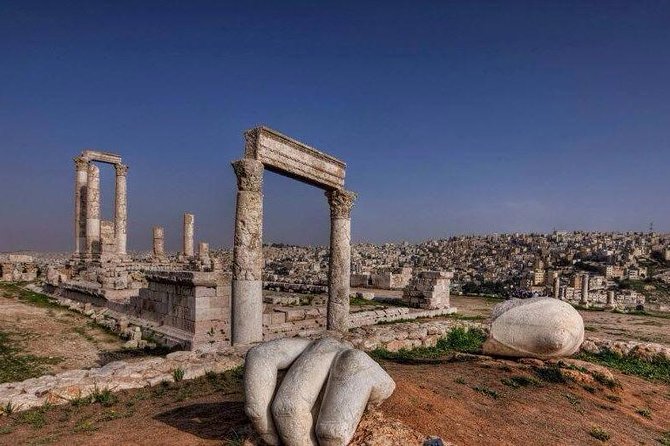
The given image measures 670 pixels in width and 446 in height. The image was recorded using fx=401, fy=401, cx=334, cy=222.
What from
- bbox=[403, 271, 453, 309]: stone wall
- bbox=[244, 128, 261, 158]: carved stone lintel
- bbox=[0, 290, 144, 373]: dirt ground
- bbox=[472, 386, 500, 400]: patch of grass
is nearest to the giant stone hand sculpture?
bbox=[472, 386, 500, 400]: patch of grass

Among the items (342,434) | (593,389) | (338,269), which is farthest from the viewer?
(338,269)

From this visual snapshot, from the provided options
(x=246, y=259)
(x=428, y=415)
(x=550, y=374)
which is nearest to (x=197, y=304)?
(x=246, y=259)

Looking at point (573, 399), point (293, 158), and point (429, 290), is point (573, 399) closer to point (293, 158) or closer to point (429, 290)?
point (293, 158)

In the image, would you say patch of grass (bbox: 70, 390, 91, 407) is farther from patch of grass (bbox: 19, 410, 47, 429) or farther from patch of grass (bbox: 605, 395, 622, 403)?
patch of grass (bbox: 605, 395, 622, 403)

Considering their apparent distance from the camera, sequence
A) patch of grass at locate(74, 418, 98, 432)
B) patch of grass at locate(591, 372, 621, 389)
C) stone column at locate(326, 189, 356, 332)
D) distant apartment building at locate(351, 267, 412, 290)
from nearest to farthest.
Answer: patch of grass at locate(74, 418, 98, 432), patch of grass at locate(591, 372, 621, 389), stone column at locate(326, 189, 356, 332), distant apartment building at locate(351, 267, 412, 290)

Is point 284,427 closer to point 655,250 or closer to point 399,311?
point 399,311

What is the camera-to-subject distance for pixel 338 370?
3.75 m

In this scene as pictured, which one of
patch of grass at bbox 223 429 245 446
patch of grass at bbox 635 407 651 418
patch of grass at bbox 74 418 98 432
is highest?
patch of grass at bbox 223 429 245 446

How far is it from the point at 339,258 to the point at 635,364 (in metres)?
7.53

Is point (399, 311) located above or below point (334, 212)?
below

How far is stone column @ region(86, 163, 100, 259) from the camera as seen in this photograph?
94.2ft

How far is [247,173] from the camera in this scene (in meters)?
9.21

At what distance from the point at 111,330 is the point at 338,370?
13.2m

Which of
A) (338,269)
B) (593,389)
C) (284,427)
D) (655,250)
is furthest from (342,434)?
(655,250)
